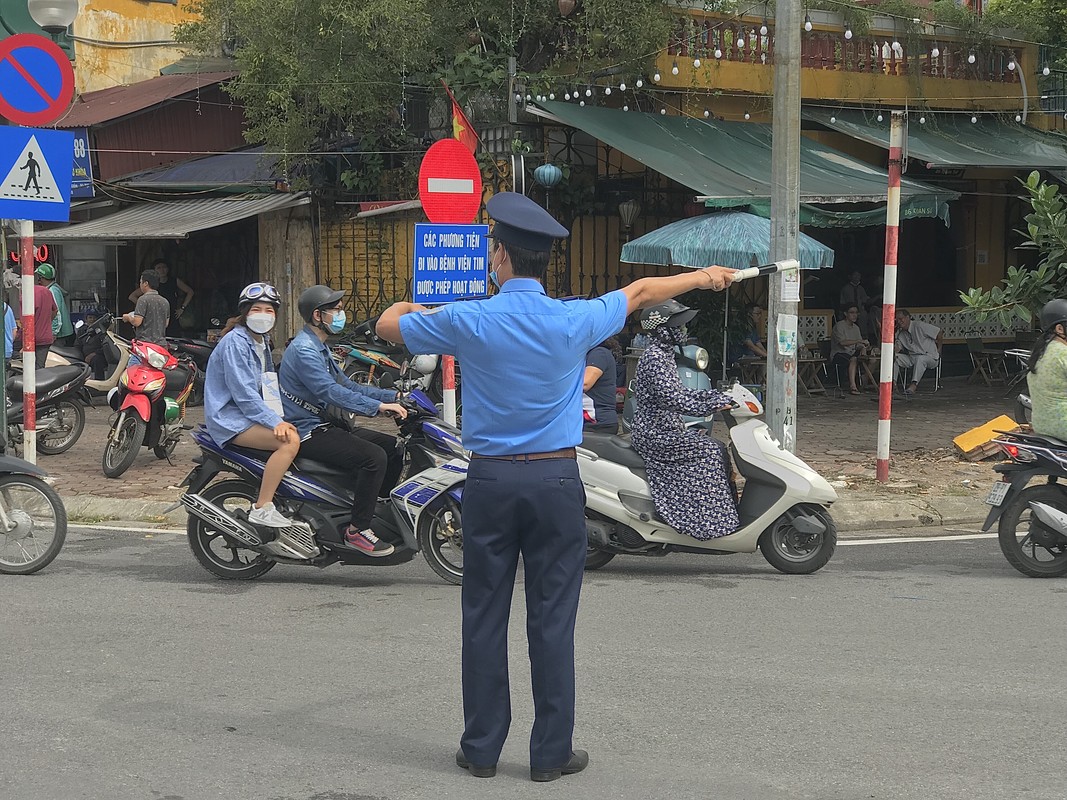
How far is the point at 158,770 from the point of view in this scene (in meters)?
4.43

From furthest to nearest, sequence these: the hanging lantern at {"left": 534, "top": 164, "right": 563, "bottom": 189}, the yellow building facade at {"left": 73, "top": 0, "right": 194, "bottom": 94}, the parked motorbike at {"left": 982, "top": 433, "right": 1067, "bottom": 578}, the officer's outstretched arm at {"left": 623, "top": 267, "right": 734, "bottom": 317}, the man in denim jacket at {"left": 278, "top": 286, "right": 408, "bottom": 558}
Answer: the yellow building facade at {"left": 73, "top": 0, "right": 194, "bottom": 94} → the hanging lantern at {"left": 534, "top": 164, "right": 563, "bottom": 189} → the parked motorbike at {"left": 982, "top": 433, "right": 1067, "bottom": 578} → the man in denim jacket at {"left": 278, "top": 286, "right": 408, "bottom": 558} → the officer's outstretched arm at {"left": 623, "top": 267, "right": 734, "bottom": 317}

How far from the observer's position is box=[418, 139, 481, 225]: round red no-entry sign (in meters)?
9.95

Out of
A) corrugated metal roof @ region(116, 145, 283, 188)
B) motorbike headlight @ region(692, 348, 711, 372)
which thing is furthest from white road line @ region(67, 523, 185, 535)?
corrugated metal roof @ region(116, 145, 283, 188)

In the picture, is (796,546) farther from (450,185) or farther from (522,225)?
(522,225)

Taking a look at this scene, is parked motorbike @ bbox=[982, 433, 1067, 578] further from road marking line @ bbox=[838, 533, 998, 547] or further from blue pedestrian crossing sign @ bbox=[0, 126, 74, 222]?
blue pedestrian crossing sign @ bbox=[0, 126, 74, 222]

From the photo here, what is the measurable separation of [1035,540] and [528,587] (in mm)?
4356

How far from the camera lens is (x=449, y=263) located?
9797 millimetres

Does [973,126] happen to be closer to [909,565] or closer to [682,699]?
[909,565]

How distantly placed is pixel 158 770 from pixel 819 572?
4454 mm

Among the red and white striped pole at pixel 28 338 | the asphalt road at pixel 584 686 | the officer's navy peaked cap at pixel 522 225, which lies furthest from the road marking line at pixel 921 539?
the red and white striped pole at pixel 28 338

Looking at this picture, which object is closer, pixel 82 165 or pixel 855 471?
pixel 855 471

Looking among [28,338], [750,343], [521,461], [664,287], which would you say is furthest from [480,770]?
[750,343]

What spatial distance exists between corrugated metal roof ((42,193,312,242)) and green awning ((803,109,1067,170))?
22.8 feet

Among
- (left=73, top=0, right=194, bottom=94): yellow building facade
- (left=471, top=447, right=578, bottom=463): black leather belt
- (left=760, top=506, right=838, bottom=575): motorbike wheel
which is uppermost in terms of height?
(left=73, top=0, right=194, bottom=94): yellow building facade
